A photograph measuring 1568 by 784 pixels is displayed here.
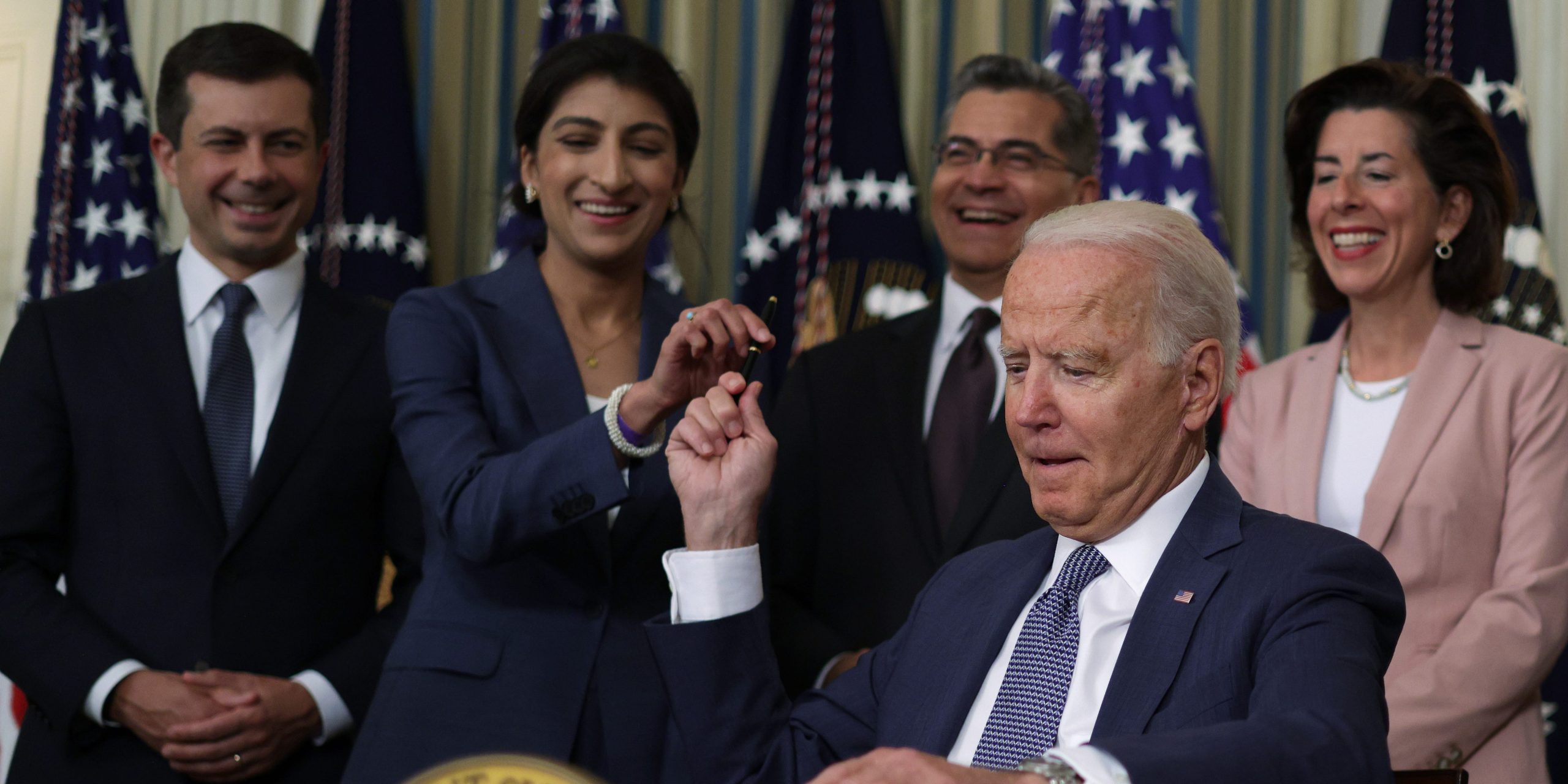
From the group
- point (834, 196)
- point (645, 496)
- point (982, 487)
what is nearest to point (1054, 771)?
point (645, 496)

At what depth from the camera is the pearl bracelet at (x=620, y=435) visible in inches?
90.4

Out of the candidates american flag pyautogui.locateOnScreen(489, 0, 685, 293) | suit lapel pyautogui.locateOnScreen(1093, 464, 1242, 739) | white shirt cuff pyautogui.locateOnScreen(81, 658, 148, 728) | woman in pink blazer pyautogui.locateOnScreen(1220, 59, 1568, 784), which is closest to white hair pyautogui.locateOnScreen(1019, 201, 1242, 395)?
suit lapel pyautogui.locateOnScreen(1093, 464, 1242, 739)

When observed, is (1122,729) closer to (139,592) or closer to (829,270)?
(139,592)

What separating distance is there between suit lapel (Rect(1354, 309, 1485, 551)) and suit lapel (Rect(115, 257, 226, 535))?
202cm

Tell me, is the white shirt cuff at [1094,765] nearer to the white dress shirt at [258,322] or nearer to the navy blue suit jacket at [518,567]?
the navy blue suit jacket at [518,567]

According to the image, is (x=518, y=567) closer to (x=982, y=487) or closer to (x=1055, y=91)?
(x=982, y=487)

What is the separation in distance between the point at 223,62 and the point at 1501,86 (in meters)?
2.96

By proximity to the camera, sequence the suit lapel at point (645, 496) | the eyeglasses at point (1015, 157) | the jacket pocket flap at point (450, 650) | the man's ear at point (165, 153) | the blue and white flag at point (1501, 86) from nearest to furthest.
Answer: the jacket pocket flap at point (450, 650), the suit lapel at point (645, 496), the man's ear at point (165, 153), the eyeglasses at point (1015, 157), the blue and white flag at point (1501, 86)

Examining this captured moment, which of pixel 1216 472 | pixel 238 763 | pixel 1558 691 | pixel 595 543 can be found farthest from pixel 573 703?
pixel 1558 691

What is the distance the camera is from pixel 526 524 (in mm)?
2295

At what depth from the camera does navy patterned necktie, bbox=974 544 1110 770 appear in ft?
5.76

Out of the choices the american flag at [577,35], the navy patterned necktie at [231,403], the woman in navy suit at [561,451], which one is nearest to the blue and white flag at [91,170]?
the american flag at [577,35]

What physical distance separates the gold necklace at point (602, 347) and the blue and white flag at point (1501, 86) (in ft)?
6.72

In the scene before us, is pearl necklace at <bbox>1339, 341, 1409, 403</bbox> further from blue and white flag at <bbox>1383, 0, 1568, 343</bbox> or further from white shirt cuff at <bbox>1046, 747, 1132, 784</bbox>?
white shirt cuff at <bbox>1046, 747, 1132, 784</bbox>
